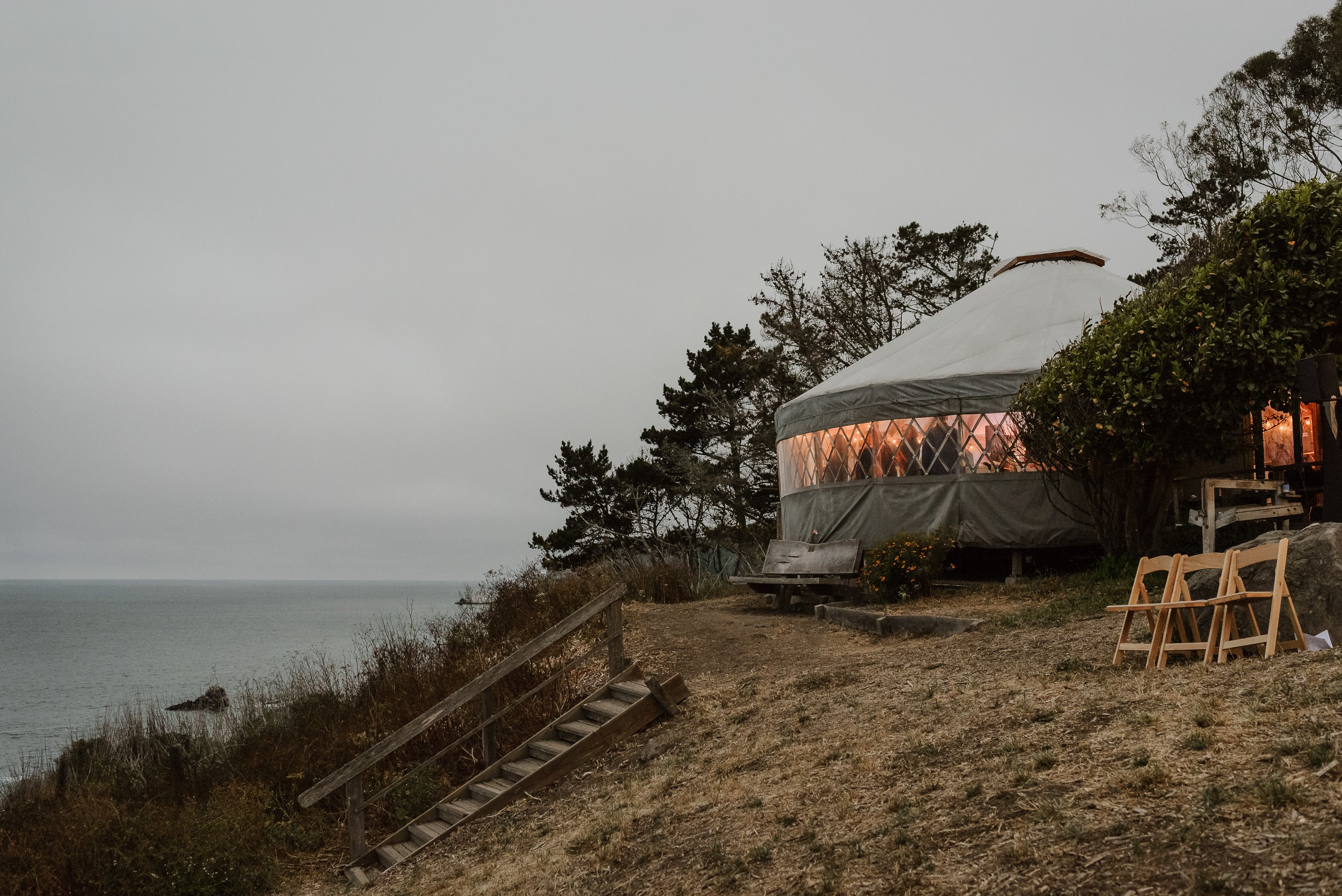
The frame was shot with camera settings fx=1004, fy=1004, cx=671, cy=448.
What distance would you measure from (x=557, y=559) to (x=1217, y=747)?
20.9 metres

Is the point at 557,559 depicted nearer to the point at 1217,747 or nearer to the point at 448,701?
the point at 448,701

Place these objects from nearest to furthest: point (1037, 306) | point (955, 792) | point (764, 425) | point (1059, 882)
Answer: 1. point (1059, 882)
2. point (955, 792)
3. point (1037, 306)
4. point (764, 425)

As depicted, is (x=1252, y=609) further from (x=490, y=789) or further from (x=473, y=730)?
(x=473, y=730)

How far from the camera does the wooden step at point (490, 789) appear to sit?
673 cm

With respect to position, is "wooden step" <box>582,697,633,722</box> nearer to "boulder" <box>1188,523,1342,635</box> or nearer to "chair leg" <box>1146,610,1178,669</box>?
"chair leg" <box>1146,610,1178,669</box>

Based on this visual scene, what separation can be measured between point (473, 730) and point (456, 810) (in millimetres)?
788

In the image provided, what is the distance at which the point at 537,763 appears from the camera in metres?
7.09

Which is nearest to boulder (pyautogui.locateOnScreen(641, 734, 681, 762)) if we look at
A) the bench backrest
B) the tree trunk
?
the bench backrest

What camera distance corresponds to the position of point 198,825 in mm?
6977

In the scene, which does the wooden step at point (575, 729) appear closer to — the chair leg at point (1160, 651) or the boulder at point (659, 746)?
the boulder at point (659, 746)

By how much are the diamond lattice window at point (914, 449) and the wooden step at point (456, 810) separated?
6.94 meters

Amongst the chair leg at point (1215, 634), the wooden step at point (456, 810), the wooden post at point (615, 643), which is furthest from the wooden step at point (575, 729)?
the chair leg at point (1215, 634)

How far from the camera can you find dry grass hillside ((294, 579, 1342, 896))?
3.00m

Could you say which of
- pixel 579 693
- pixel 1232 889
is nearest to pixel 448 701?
pixel 579 693
